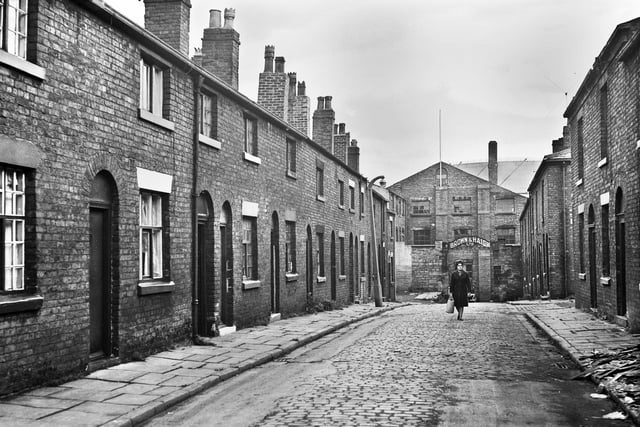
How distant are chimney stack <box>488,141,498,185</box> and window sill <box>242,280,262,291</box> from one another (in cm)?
4876

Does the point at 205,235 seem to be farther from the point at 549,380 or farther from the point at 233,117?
the point at 549,380

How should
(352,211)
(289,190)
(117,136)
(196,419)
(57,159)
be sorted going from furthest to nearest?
(352,211), (289,190), (117,136), (57,159), (196,419)

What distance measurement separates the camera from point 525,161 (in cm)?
7438

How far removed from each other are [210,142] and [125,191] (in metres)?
3.70

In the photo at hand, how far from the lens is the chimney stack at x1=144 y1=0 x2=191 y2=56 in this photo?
46.2ft

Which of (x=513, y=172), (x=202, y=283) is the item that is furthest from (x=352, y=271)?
(x=513, y=172)

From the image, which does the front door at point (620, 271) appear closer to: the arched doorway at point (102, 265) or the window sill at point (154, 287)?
the window sill at point (154, 287)

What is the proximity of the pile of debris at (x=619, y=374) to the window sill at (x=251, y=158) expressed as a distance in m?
8.85

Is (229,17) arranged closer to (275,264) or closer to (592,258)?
(275,264)

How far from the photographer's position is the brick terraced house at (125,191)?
8523mm

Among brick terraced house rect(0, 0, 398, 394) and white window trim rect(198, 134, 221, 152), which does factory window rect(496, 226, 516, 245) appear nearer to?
brick terraced house rect(0, 0, 398, 394)

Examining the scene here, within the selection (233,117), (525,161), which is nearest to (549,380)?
(233,117)

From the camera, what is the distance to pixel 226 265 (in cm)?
1572

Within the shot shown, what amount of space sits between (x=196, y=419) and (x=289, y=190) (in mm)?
13729
